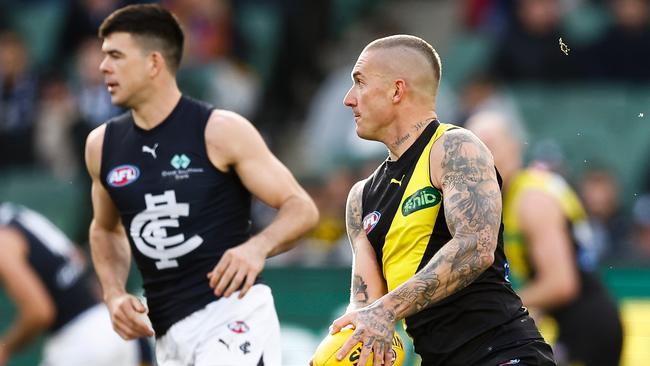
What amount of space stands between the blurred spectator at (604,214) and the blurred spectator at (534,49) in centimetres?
161

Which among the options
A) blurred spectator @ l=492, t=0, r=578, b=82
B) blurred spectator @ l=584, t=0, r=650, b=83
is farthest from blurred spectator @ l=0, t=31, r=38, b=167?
blurred spectator @ l=584, t=0, r=650, b=83

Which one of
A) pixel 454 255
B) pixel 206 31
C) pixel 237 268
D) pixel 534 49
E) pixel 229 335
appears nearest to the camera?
pixel 454 255

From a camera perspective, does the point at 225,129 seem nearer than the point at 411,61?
No

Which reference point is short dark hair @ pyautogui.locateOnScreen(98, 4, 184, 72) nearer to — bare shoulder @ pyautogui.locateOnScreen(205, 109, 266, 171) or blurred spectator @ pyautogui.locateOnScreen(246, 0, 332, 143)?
bare shoulder @ pyautogui.locateOnScreen(205, 109, 266, 171)

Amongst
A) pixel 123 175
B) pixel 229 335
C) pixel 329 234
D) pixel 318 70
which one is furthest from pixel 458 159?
pixel 318 70

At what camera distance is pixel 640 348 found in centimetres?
1061

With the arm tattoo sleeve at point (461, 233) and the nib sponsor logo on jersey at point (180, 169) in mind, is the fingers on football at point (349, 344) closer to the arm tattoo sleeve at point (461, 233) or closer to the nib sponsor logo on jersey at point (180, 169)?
the arm tattoo sleeve at point (461, 233)

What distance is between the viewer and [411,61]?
5.86 metres

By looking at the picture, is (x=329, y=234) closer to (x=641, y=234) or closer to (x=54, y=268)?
(x=641, y=234)

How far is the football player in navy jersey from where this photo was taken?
6.83m

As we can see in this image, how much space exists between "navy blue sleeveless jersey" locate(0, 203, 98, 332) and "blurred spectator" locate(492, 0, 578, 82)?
5932 millimetres

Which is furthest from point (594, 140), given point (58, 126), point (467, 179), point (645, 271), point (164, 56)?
point (467, 179)

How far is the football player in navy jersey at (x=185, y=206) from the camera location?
22.4ft

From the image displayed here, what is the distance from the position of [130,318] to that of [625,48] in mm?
8452
